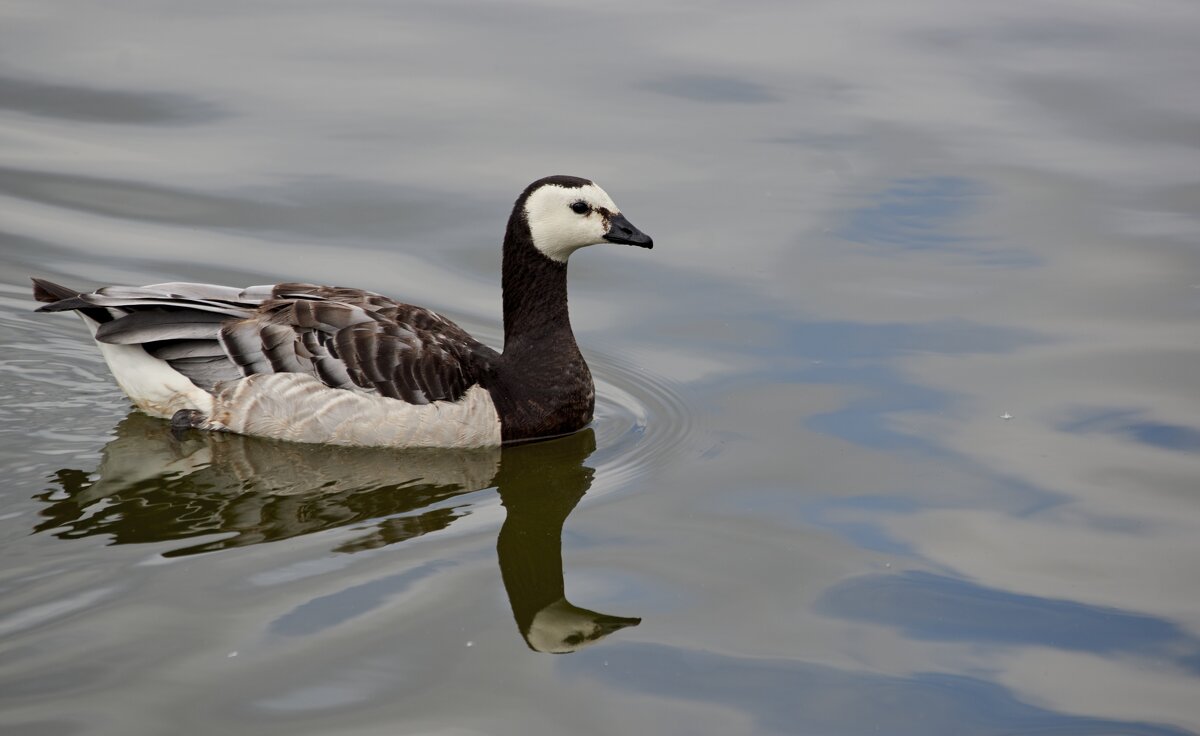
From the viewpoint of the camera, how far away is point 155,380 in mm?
10305

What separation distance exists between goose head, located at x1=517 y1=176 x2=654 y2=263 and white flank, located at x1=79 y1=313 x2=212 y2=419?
249 cm

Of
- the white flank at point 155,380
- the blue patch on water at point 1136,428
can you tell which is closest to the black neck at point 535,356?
the white flank at point 155,380

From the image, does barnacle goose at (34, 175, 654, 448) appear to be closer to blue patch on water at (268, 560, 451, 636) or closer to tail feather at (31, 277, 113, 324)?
tail feather at (31, 277, 113, 324)

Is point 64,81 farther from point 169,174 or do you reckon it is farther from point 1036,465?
point 1036,465

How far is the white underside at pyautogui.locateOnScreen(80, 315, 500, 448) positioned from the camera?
10.1 metres

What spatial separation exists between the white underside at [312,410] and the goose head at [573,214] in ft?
3.97

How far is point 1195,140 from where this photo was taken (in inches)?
606

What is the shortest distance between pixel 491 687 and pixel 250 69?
11.1 m

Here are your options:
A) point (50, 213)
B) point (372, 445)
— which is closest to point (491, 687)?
point (372, 445)

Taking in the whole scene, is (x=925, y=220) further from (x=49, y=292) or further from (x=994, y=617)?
(x=49, y=292)

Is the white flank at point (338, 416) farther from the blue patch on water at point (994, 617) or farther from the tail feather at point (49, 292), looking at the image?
the blue patch on water at point (994, 617)

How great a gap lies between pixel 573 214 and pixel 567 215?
0.04 metres

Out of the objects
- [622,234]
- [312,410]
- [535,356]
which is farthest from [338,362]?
[622,234]

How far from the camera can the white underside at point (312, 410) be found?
1009 cm
